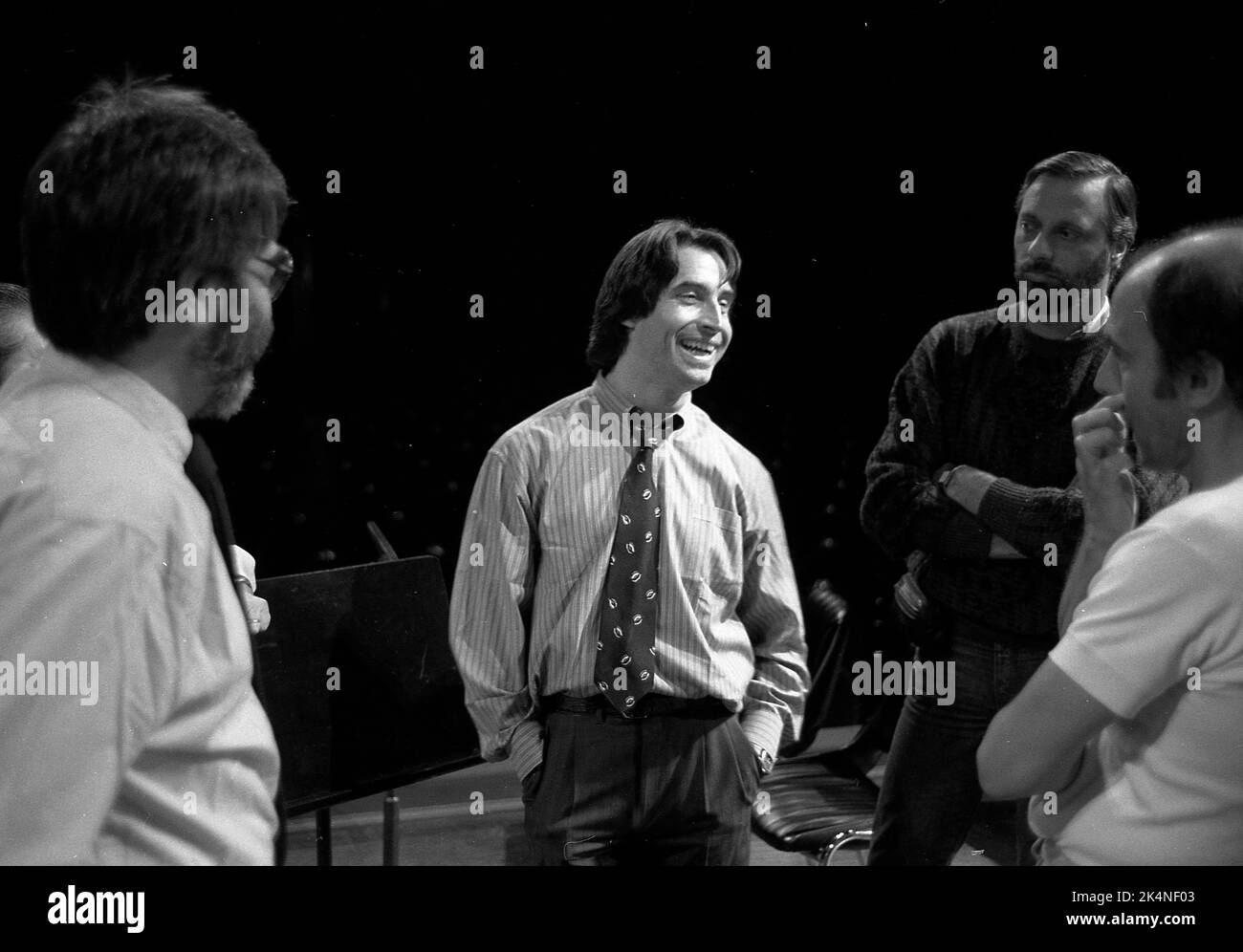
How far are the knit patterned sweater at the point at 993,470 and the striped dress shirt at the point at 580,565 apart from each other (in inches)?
13.1

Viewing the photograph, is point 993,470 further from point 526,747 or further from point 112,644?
point 112,644

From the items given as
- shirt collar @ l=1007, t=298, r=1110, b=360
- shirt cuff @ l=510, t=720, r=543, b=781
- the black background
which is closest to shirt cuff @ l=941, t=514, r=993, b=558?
shirt collar @ l=1007, t=298, r=1110, b=360

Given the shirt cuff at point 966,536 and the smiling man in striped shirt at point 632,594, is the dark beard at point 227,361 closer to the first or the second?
the smiling man in striped shirt at point 632,594

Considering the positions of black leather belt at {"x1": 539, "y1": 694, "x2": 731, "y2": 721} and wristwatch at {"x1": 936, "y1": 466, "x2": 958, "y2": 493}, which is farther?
wristwatch at {"x1": 936, "y1": 466, "x2": 958, "y2": 493}

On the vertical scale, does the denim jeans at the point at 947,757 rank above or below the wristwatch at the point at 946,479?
below

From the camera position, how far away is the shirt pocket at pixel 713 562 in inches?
81.6

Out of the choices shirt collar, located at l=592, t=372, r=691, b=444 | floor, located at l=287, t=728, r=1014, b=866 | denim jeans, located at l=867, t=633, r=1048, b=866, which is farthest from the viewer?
floor, located at l=287, t=728, r=1014, b=866

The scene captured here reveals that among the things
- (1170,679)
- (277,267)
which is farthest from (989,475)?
(277,267)

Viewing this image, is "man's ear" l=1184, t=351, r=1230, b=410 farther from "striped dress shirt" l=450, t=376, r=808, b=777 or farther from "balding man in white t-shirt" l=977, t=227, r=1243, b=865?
"striped dress shirt" l=450, t=376, r=808, b=777

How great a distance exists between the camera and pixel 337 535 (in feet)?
9.66

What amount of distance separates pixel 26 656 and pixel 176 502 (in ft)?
0.61

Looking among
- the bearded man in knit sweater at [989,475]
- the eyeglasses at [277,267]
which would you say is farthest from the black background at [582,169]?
the eyeglasses at [277,267]

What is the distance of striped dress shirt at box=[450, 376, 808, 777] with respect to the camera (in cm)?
203
